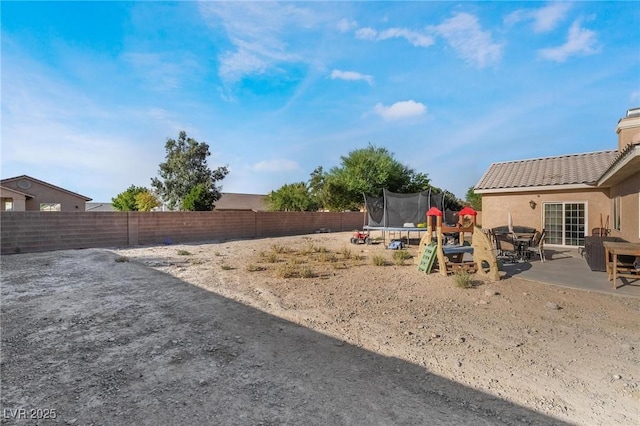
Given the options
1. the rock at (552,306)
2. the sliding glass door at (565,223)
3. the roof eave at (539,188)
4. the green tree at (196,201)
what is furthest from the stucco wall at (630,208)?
the green tree at (196,201)

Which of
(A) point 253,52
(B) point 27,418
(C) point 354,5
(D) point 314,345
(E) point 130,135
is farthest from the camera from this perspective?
(E) point 130,135

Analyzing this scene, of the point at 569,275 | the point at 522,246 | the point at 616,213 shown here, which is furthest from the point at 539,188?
the point at 569,275

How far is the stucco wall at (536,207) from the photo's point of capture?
34.7 ft

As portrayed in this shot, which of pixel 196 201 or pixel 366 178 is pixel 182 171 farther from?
pixel 366 178

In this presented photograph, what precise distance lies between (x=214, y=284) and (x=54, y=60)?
7601mm

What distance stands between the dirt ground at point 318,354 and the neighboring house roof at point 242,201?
39033 millimetres

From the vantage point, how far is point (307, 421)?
6.73ft

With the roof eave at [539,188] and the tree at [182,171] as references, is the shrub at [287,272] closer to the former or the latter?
the roof eave at [539,188]

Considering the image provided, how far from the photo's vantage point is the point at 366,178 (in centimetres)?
2411

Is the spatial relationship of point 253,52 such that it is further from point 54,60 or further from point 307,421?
point 307,421

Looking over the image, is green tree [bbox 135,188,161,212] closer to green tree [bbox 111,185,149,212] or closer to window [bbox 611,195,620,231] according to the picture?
green tree [bbox 111,185,149,212]

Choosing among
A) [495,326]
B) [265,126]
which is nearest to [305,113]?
[265,126]

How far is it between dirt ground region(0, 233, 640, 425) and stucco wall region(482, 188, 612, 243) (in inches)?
285

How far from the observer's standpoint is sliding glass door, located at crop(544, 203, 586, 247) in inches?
431
